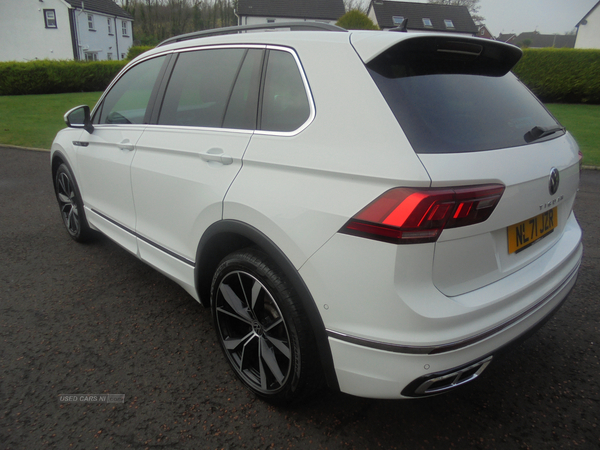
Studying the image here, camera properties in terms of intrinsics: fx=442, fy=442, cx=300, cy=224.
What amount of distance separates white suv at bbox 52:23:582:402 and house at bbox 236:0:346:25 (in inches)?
2136

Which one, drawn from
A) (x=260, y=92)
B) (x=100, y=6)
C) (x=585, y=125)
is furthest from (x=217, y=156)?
(x=100, y=6)

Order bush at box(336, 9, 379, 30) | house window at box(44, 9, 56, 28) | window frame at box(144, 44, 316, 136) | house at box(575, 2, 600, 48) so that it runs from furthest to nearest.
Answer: house at box(575, 2, 600, 48) → house window at box(44, 9, 56, 28) → bush at box(336, 9, 379, 30) → window frame at box(144, 44, 316, 136)

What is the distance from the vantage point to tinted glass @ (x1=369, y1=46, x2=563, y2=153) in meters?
1.70

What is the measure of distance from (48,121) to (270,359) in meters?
15.1

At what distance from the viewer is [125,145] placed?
3.12 meters

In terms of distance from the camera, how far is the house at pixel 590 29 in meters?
42.7

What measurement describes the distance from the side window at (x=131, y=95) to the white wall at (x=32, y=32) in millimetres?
41544

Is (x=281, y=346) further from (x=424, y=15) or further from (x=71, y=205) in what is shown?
(x=424, y=15)

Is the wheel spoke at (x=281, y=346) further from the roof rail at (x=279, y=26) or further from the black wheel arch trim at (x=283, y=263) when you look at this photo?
the roof rail at (x=279, y=26)

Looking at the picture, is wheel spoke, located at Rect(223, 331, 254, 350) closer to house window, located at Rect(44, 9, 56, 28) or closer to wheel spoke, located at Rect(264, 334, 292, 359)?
wheel spoke, located at Rect(264, 334, 292, 359)

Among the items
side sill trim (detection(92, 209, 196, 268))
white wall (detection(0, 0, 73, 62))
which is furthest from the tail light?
white wall (detection(0, 0, 73, 62))

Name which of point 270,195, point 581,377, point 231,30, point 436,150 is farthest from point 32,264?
point 581,377

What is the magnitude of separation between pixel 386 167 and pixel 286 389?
3.86ft

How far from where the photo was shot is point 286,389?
2.11 meters
